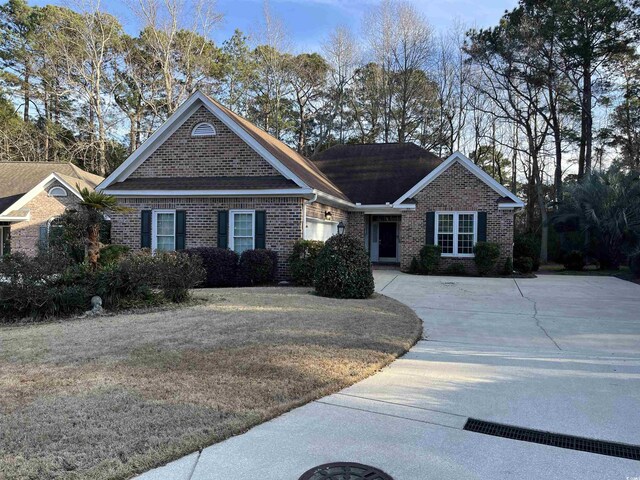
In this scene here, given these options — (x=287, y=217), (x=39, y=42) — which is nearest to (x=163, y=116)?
(x=39, y=42)

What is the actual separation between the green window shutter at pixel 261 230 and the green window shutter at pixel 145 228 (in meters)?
3.84

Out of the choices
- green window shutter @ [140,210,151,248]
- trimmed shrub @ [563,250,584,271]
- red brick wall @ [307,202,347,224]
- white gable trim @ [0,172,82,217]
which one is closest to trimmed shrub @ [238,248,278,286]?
red brick wall @ [307,202,347,224]

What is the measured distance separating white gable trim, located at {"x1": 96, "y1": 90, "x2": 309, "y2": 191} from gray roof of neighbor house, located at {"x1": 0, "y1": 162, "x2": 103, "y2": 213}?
25.4 feet

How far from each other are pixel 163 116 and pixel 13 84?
9896mm

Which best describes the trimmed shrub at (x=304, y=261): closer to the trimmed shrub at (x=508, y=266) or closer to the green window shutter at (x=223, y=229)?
the green window shutter at (x=223, y=229)

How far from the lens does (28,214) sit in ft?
70.8

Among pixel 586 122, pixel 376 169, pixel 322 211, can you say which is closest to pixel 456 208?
pixel 322 211

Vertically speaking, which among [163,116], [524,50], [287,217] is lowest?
[287,217]

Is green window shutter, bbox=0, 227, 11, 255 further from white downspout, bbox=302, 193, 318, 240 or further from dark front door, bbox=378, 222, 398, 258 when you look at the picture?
dark front door, bbox=378, 222, 398, 258

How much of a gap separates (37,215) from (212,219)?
12.1 metres

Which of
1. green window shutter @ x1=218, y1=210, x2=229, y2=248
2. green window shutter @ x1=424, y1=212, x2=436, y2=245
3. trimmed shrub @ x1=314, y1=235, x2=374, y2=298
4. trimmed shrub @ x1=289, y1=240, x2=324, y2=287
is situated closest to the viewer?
trimmed shrub @ x1=314, y1=235, x2=374, y2=298

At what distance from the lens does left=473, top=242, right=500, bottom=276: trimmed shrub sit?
16.8 meters

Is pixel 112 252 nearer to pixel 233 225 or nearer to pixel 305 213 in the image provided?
pixel 233 225

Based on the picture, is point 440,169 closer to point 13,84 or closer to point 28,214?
point 28,214
